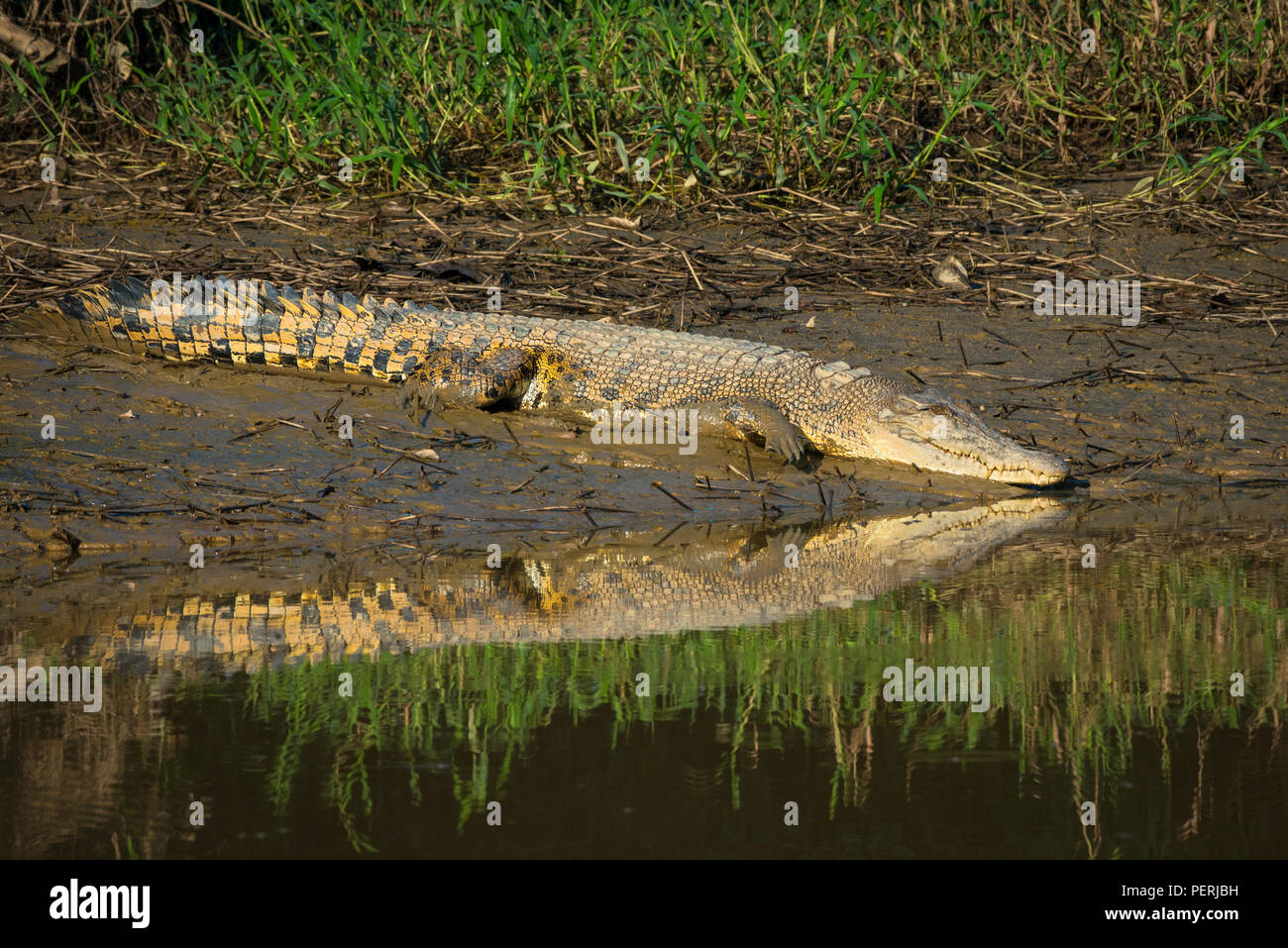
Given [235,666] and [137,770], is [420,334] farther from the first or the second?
[137,770]

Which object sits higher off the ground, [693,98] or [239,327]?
[693,98]

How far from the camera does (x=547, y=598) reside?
4254 mm

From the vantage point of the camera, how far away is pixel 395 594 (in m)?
4.27

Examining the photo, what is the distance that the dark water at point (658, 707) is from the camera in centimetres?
254

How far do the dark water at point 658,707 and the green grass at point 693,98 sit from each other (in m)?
4.37

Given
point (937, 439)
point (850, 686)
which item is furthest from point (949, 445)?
point (850, 686)

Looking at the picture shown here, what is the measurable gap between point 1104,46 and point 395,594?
7.64 metres

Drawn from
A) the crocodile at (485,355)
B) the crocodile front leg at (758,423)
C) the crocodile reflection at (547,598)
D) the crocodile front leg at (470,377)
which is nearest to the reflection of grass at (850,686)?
the crocodile reflection at (547,598)

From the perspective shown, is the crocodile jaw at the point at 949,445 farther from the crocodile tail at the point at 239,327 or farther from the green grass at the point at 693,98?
the green grass at the point at 693,98

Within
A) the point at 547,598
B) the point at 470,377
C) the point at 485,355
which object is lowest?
the point at 547,598

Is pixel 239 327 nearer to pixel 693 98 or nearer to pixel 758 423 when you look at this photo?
pixel 758 423

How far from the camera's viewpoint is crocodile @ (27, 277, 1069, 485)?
6.40 meters

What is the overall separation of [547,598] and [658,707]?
1.11 metres
